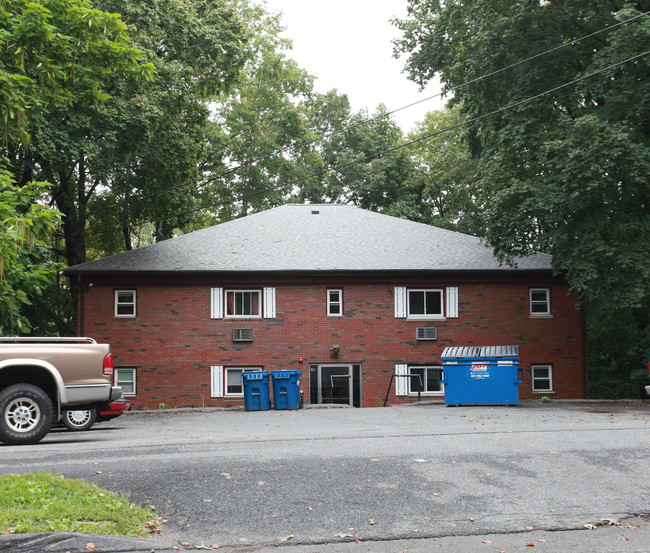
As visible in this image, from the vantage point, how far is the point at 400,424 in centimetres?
1459

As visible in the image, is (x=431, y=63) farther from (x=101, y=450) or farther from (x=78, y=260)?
(x=101, y=450)

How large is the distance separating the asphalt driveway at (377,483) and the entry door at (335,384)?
1328cm

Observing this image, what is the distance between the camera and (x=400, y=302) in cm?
2602

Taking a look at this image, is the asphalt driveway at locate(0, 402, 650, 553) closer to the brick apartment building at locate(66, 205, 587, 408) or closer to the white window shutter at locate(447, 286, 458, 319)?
the brick apartment building at locate(66, 205, 587, 408)

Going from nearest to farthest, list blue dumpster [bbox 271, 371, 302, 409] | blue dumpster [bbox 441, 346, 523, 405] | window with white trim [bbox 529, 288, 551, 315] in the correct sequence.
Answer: blue dumpster [bbox 441, 346, 523, 405], blue dumpster [bbox 271, 371, 302, 409], window with white trim [bbox 529, 288, 551, 315]

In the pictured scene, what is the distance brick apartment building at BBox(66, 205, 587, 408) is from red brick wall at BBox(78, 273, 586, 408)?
1.4 inches

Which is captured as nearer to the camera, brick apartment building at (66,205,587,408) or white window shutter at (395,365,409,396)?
brick apartment building at (66,205,587,408)

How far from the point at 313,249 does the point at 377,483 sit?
2009 cm

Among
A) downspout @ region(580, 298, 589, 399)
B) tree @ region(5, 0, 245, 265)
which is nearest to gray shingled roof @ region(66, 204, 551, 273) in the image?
downspout @ region(580, 298, 589, 399)

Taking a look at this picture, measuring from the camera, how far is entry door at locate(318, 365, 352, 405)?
25.6m

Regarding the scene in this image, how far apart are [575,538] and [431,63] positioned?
74.6 ft

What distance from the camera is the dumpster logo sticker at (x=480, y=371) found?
20312 mm

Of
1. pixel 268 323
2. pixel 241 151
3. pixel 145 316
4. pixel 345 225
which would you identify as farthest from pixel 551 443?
pixel 241 151

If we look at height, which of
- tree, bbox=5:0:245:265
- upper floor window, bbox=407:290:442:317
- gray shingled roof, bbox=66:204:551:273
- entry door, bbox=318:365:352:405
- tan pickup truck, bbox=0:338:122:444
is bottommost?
entry door, bbox=318:365:352:405
